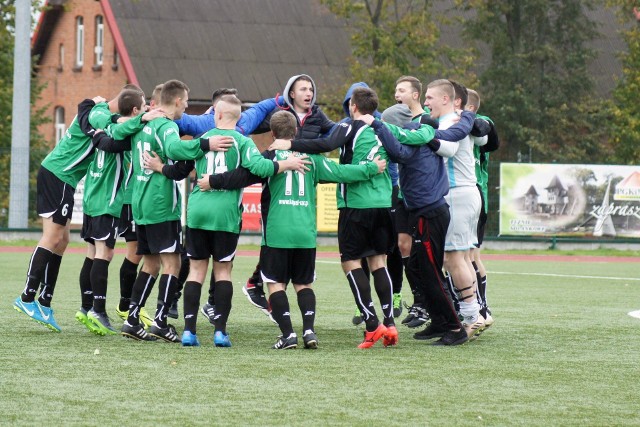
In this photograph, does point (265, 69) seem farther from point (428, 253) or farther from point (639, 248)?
point (428, 253)

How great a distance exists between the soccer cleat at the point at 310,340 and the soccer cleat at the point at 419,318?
2116mm

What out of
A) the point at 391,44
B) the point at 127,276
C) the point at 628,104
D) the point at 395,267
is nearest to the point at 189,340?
the point at 127,276

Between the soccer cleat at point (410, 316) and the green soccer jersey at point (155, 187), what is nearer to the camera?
the green soccer jersey at point (155, 187)

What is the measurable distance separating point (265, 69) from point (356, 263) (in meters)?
33.1

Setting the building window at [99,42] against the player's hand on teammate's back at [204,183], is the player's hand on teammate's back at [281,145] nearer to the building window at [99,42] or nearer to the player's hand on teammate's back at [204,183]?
the player's hand on teammate's back at [204,183]

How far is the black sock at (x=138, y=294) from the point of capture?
30.2 feet

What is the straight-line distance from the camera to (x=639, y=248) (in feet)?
90.6

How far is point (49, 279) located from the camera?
10227 mm

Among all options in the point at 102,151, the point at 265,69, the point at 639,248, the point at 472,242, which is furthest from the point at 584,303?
the point at 265,69

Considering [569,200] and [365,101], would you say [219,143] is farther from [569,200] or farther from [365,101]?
[569,200]

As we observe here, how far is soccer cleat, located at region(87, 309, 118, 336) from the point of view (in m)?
9.50

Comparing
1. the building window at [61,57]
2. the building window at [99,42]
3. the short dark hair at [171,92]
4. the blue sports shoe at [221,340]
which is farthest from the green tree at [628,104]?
the blue sports shoe at [221,340]

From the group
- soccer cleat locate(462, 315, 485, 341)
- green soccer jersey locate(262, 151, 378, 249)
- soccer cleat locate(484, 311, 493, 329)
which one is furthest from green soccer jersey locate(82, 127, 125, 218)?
soccer cleat locate(484, 311, 493, 329)

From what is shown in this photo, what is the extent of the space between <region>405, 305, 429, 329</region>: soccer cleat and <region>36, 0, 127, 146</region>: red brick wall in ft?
105
